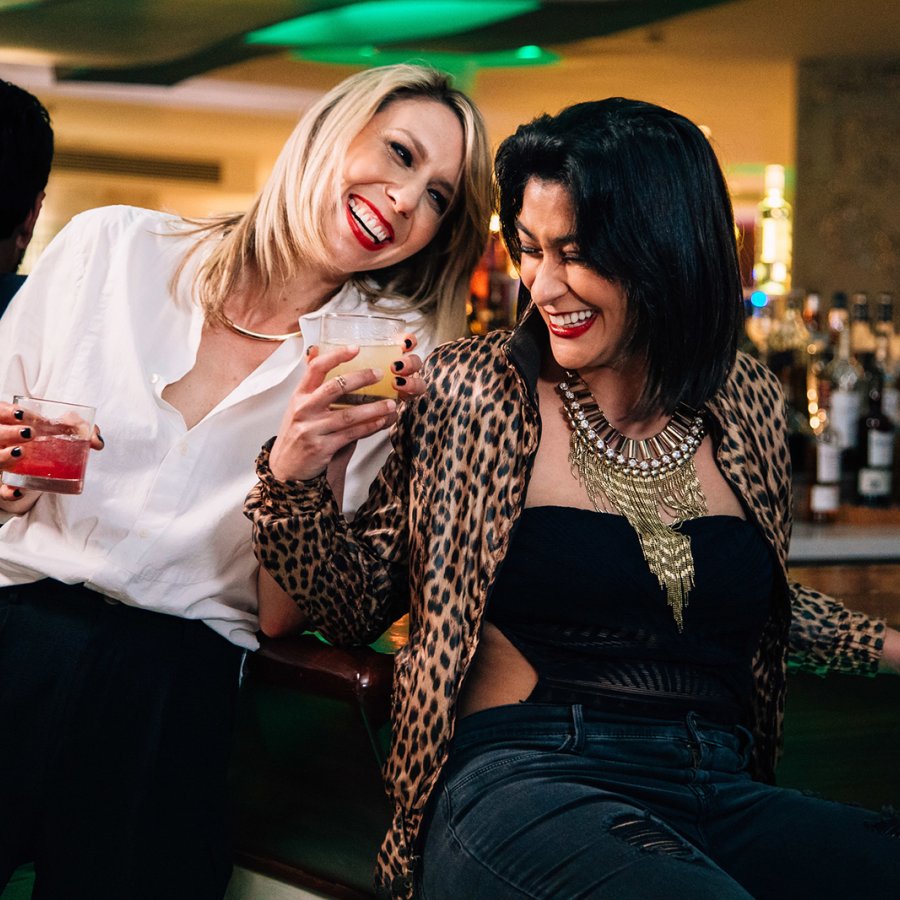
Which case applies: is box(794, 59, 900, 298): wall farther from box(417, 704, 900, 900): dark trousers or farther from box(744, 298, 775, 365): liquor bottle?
box(417, 704, 900, 900): dark trousers

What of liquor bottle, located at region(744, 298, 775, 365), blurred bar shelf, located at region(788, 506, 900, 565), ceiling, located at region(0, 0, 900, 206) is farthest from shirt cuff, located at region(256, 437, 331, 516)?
ceiling, located at region(0, 0, 900, 206)

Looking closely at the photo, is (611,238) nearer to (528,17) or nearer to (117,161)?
(528,17)

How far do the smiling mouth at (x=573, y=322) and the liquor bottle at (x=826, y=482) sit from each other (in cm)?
193

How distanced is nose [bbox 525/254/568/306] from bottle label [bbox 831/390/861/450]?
2.16 metres

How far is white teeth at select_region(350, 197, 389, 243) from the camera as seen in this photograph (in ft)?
6.36

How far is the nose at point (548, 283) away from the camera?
1617 millimetres

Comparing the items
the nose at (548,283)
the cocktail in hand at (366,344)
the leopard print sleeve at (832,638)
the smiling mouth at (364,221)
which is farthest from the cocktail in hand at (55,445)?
the leopard print sleeve at (832,638)

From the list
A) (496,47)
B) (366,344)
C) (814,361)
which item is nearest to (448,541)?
(366,344)

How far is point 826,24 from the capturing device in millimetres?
6551

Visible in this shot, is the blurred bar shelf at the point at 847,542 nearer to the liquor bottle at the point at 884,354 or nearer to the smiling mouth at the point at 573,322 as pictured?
the liquor bottle at the point at 884,354

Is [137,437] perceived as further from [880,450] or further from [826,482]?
[880,450]

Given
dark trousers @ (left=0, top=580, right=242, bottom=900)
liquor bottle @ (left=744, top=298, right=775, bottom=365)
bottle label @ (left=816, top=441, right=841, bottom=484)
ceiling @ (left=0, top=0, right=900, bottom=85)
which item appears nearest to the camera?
dark trousers @ (left=0, top=580, right=242, bottom=900)

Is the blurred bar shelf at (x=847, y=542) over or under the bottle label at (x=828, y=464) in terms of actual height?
under

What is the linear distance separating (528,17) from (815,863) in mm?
5784
